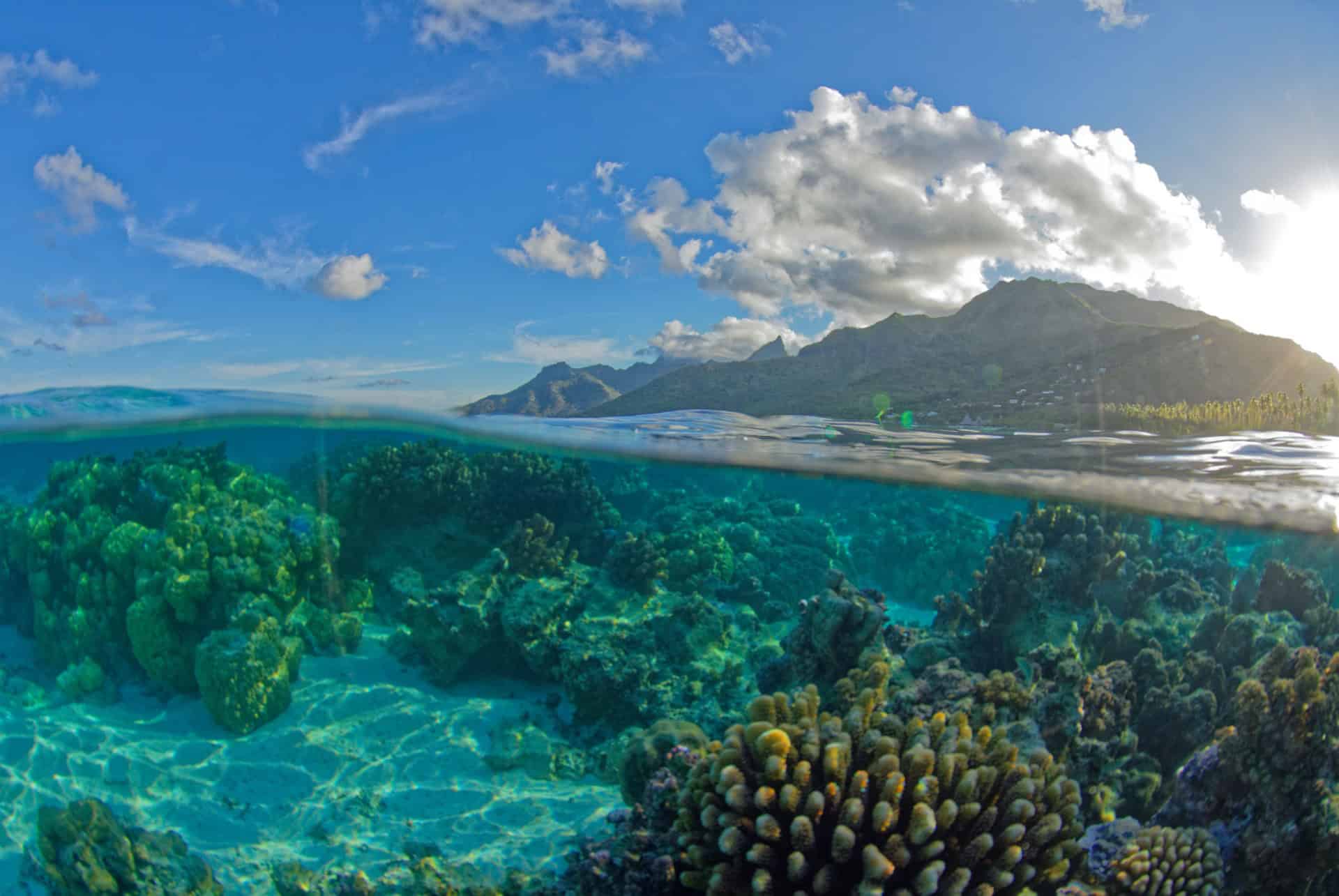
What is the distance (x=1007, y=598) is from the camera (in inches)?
354

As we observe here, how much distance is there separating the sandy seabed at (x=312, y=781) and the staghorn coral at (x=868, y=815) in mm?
3816

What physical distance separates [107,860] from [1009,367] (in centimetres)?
2462

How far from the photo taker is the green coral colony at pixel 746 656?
340 cm

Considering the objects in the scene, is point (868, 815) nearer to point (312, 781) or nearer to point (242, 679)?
point (312, 781)

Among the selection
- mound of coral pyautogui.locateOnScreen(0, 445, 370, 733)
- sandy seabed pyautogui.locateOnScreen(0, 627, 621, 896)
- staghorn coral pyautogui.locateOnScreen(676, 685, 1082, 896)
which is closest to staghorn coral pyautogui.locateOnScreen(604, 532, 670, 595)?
sandy seabed pyautogui.locateOnScreen(0, 627, 621, 896)

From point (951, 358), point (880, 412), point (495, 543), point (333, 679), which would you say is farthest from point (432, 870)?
point (951, 358)

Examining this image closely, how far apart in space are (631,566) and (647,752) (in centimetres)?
538

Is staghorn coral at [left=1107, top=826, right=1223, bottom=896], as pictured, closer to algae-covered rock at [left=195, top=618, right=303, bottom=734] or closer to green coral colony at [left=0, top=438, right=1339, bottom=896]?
green coral colony at [left=0, top=438, right=1339, bottom=896]

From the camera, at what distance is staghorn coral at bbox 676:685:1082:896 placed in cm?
307

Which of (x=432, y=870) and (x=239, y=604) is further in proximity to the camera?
(x=239, y=604)

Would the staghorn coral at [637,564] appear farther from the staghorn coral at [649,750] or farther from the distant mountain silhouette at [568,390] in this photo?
the distant mountain silhouette at [568,390]

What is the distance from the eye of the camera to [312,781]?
7629mm

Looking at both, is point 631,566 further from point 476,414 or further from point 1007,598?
point 476,414

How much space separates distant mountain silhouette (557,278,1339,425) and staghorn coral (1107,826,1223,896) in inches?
450
